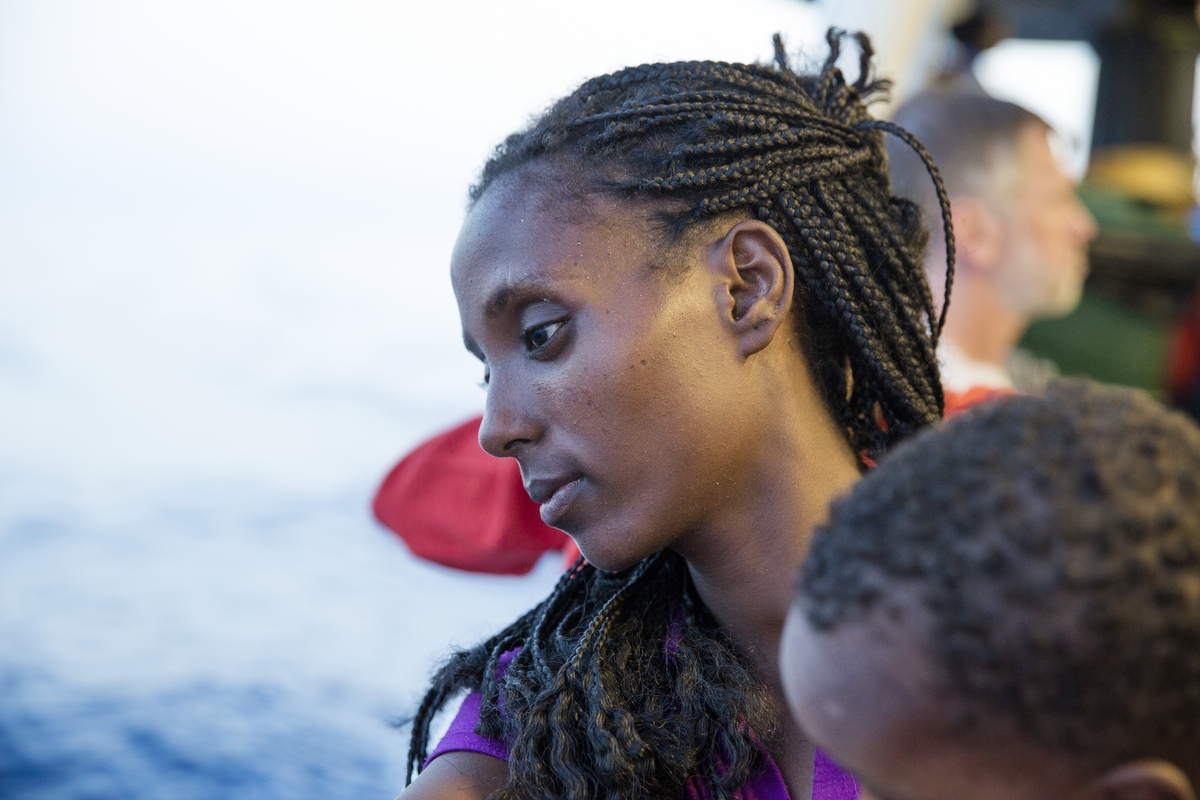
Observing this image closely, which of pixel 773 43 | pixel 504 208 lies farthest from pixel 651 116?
pixel 773 43

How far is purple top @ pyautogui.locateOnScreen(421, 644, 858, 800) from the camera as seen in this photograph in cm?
103

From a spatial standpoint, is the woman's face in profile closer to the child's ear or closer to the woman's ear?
the woman's ear

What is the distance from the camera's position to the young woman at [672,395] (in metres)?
1.04

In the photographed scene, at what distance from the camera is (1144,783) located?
0.59 meters

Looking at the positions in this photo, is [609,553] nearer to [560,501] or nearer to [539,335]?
[560,501]

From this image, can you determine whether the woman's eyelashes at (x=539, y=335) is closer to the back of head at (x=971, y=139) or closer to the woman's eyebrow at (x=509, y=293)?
the woman's eyebrow at (x=509, y=293)

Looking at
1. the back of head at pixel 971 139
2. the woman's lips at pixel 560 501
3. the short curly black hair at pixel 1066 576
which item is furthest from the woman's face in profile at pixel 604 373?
the back of head at pixel 971 139

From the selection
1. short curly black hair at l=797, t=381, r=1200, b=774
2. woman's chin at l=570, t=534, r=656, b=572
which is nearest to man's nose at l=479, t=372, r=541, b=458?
woman's chin at l=570, t=534, r=656, b=572

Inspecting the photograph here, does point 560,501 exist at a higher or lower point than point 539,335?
lower

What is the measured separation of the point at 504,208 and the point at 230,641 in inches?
63.6

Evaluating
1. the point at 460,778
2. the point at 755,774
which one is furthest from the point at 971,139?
the point at 460,778

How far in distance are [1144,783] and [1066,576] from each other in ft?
0.40

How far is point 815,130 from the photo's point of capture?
1.20m

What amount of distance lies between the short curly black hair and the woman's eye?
1.61 ft
